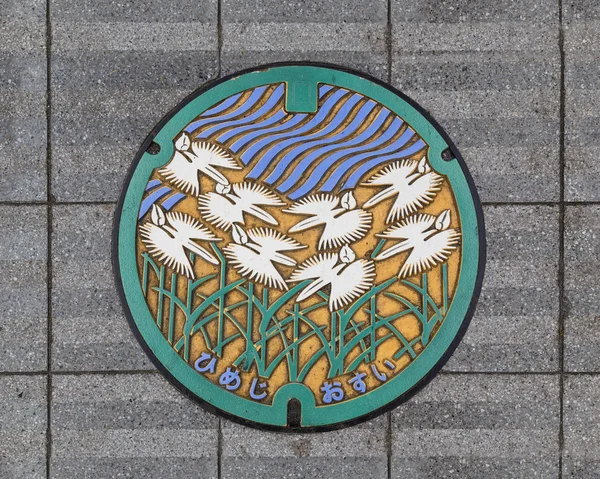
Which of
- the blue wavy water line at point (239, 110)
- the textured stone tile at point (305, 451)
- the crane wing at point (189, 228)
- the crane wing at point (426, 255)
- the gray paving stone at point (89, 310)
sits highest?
the blue wavy water line at point (239, 110)

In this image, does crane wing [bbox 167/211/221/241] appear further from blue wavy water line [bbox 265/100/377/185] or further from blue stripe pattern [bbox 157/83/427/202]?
blue wavy water line [bbox 265/100/377/185]

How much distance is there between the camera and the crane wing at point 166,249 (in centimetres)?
274

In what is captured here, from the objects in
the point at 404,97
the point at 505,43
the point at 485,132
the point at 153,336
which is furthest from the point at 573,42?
the point at 153,336

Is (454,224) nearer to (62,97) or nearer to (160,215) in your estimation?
(160,215)

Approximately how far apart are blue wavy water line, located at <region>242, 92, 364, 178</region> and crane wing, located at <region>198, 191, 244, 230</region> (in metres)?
0.18

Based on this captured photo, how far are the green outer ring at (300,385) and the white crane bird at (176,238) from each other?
11 cm

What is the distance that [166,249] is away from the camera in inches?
108

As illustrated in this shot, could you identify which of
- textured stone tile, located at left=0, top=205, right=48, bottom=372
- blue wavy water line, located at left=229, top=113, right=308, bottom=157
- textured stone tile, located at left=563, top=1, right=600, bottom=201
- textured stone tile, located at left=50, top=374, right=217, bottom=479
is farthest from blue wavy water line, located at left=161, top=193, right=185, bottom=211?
textured stone tile, located at left=563, top=1, right=600, bottom=201

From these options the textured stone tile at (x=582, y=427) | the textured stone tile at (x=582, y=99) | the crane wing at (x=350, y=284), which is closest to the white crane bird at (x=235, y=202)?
the crane wing at (x=350, y=284)

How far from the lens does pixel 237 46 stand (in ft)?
9.23

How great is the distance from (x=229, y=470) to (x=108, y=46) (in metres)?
2.17

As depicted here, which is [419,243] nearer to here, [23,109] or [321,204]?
[321,204]

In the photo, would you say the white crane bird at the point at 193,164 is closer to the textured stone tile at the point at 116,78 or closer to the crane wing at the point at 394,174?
the textured stone tile at the point at 116,78

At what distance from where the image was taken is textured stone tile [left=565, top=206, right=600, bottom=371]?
2.79 meters
